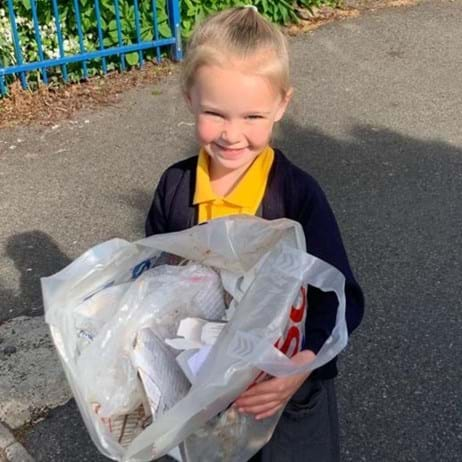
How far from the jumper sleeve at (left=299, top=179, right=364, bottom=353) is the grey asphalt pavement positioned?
0.97 metres

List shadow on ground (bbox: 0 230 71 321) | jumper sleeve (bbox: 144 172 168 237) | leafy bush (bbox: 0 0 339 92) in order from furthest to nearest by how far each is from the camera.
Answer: leafy bush (bbox: 0 0 339 92) < shadow on ground (bbox: 0 230 71 321) < jumper sleeve (bbox: 144 172 168 237)

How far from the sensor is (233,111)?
5.91ft

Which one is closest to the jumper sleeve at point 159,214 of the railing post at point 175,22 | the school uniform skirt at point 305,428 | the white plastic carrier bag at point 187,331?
the white plastic carrier bag at point 187,331

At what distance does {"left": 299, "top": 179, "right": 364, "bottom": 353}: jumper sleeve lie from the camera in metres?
1.86

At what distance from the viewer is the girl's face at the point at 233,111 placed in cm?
178

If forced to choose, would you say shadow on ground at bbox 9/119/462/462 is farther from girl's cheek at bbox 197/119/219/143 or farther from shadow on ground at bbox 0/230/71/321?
girl's cheek at bbox 197/119/219/143

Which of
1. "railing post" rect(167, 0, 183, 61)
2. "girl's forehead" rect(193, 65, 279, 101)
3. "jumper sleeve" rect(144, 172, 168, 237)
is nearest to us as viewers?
"girl's forehead" rect(193, 65, 279, 101)

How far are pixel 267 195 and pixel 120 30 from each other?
4201 millimetres

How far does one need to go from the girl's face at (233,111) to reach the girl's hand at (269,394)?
490 mm

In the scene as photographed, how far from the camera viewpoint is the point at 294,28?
6797mm

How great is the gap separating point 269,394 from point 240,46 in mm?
753

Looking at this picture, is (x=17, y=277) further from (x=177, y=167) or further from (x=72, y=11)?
(x=72, y=11)

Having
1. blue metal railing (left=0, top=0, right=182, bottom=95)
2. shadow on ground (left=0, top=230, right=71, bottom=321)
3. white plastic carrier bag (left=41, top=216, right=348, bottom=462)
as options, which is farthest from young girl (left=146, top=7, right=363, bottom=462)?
blue metal railing (left=0, top=0, right=182, bottom=95)

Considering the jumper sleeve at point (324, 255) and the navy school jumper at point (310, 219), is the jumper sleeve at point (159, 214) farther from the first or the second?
the jumper sleeve at point (324, 255)
